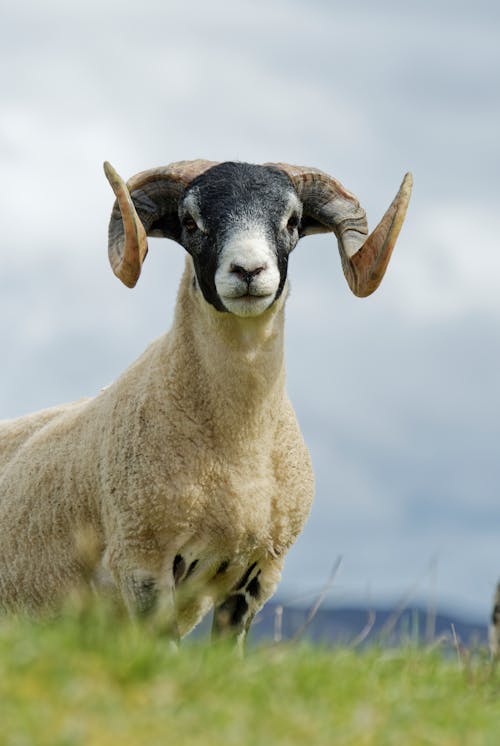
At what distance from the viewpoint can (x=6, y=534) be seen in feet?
34.1

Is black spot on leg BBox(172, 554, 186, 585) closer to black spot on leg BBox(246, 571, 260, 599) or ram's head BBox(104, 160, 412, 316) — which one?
black spot on leg BBox(246, 571, 260, 599)

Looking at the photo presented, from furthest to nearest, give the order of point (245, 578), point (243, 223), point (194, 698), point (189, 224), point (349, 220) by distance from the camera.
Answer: point (349, 220)
point (189, 224)
point (245, 578)
point (243, 223)
point (194, 698)

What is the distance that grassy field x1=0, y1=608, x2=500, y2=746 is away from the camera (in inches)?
174

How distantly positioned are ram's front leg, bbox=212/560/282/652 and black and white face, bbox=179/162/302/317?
6.52ft

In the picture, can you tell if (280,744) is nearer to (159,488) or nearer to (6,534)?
(159,488)

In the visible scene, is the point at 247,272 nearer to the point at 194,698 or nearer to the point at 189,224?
the point at 189,224

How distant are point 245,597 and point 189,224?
2.89m

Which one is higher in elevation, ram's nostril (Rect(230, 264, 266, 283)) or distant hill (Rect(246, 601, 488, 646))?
ram's nostril (Rect(230, 264, 266, 283))

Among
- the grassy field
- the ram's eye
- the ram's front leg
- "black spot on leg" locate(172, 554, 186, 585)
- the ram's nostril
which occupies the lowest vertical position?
the ram's front leg

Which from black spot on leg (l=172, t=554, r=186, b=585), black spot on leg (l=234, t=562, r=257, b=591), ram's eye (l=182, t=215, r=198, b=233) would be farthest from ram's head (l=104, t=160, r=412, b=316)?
black spot on leg (l=234, t=562, r=257, b=591)

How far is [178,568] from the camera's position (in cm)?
887

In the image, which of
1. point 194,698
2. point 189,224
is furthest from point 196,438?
point 194,698

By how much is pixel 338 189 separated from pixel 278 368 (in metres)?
1.86

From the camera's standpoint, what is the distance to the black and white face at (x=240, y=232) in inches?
339
